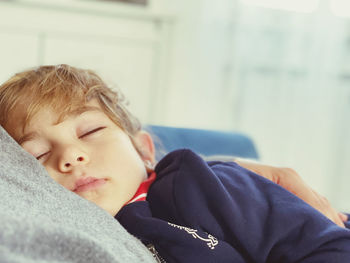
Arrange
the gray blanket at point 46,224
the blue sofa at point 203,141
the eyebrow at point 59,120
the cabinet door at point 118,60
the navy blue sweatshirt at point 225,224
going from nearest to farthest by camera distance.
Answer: the gray blanket at point 46,224 < the navy blue sweatshirt at point 225,224 < the eyebrow at point 59,120 < the blue sofa at point 203,141 < the cabinet door at point 118,60

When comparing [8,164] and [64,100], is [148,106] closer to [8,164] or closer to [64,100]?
[64,100]

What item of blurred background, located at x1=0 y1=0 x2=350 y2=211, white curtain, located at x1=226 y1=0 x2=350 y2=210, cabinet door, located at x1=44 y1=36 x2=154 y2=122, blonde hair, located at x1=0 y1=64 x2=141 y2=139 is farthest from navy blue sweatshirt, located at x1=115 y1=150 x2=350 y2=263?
white curtain, located at x1=226 y1=0 x2=350 y2=210

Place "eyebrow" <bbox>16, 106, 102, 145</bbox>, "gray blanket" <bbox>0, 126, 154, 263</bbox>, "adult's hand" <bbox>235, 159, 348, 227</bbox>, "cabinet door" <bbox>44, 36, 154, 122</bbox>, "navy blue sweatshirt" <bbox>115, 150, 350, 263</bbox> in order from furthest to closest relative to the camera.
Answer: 1. "cabinet door" <bbox>44, 36, 154, 122</bbox>
2. "adult's hand" <bbox>235, 159, 348, 227</bbox>
3. "eyebrow" <bbox>16, 106, 102, 145</bbox>
4. "navy blue sweatshirt" <bbox>115, 150, 350, 263</bbox>
5. "gray blanket" <bbox>0, 126, 154, 263</bbox>

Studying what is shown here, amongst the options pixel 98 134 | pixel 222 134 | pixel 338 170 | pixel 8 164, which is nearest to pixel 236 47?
pixel 338 170

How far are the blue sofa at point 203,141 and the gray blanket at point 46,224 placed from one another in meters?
0.78

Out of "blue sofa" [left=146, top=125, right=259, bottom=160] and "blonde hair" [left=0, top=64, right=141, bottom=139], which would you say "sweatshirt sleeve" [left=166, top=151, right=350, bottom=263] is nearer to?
"blonde hair" [left=0, top=64, right=141, bottom=139]

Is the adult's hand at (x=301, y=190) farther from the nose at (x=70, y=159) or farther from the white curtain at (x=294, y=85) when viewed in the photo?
the white curtain at (x=294, y=85)

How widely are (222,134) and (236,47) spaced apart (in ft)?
4.72

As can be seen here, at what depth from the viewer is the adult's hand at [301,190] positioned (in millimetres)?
997

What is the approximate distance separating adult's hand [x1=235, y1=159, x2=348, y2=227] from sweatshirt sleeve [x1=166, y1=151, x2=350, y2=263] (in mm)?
150

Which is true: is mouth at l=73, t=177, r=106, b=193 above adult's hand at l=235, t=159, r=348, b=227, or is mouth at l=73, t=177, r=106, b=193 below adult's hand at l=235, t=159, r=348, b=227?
above

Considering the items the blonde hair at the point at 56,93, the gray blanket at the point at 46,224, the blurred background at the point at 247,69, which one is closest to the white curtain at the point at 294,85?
the blurred background at the point at 247,69

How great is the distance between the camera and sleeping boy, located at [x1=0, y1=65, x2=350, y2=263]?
0.79 metres

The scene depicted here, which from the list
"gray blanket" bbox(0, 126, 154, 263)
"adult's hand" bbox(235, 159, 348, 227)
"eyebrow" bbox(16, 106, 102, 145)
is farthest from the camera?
"adult's hand" bbox(235, 159, 348, 227)
